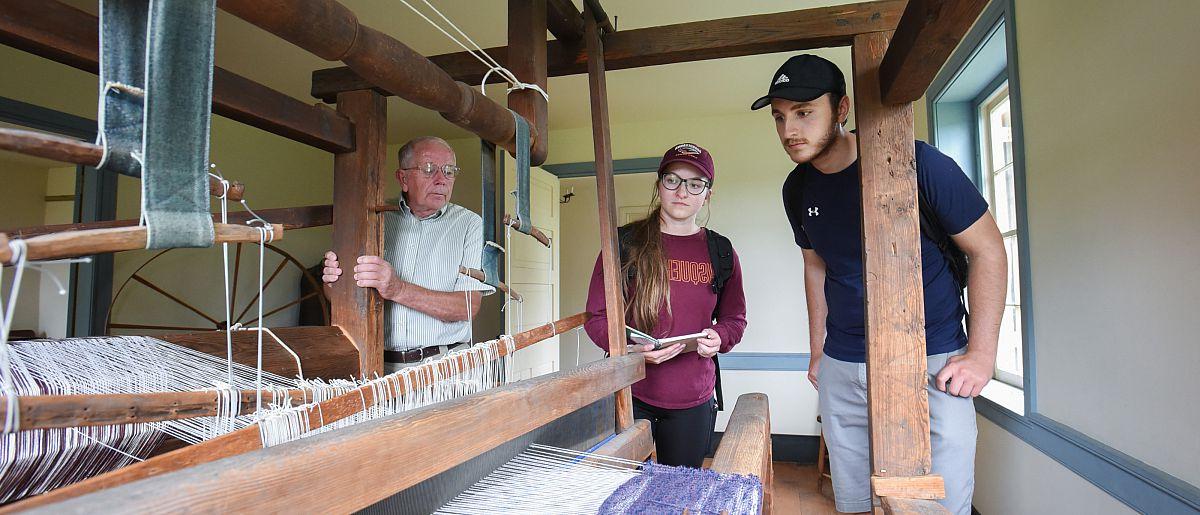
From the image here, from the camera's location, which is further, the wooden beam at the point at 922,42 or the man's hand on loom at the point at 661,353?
the man's hand on loom at the point at 661,353

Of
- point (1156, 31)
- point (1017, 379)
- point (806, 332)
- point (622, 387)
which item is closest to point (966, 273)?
point (1156, 31)

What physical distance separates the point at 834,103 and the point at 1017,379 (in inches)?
77.7

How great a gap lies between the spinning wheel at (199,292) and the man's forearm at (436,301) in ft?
6.44

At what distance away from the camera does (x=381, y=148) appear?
165 centimetres

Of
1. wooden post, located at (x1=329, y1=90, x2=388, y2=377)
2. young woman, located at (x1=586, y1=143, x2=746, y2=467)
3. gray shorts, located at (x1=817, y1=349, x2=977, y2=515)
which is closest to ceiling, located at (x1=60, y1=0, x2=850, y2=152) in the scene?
young woman, located at (x1=586, y1=143, x2=746, y2=467)

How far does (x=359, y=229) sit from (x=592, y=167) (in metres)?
3.21

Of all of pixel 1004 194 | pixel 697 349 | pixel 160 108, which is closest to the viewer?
pixel 160 108

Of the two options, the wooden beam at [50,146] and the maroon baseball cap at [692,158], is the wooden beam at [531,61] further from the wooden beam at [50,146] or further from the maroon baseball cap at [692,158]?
the wooden beam at [50,146]

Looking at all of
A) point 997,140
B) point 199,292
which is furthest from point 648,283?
point 199,292

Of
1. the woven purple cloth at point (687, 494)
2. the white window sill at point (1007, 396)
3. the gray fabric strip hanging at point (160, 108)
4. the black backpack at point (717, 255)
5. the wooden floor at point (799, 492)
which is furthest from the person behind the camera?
the wooden floor at point (799, 492)

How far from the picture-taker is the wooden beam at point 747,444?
43.9 inches

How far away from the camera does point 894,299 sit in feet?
4.33

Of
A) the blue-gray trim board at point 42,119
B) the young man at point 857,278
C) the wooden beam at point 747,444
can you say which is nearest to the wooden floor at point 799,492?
the young man at point 857,278

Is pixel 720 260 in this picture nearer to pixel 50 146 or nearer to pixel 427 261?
pixel 427 261
